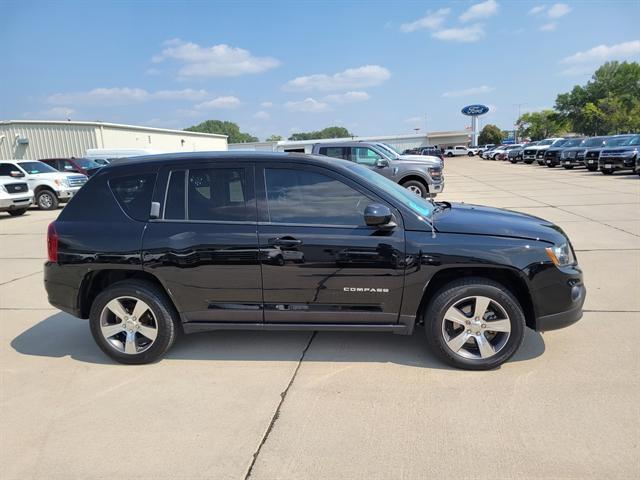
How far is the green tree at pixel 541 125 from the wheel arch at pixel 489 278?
82.9m

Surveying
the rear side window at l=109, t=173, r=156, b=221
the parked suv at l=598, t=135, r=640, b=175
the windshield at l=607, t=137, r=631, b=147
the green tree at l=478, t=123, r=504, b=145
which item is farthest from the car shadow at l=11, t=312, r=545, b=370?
the green tree at l=478, t=123, r=504, b=145

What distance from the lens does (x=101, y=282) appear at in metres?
4.11

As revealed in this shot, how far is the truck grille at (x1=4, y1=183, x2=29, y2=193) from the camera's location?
14.5m

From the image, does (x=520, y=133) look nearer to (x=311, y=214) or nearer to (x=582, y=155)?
(x=582, y=155)

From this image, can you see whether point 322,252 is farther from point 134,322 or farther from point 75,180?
point 75,180

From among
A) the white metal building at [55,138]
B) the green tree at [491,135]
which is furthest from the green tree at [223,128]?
the white metal building at [55,138]

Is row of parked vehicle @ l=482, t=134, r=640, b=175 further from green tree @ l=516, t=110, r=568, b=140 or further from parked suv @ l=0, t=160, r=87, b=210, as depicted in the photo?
green tree @ l=516, t=110, r=568, b=140

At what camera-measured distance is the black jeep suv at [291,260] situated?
354 centimetres

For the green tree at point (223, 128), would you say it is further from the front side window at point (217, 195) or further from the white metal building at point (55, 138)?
the front side window at point (217, 195)

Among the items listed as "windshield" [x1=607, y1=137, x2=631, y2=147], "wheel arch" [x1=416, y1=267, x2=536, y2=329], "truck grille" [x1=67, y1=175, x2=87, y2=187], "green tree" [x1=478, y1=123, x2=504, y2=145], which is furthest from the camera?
"green tree" [x1=478, y1=123, x2=504, y2=145]

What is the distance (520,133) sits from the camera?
115875mm

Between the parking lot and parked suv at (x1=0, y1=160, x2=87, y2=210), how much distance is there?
43.8 ft

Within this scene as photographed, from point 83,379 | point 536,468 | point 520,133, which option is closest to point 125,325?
point 83,379

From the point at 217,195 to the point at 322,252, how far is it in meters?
1.03
